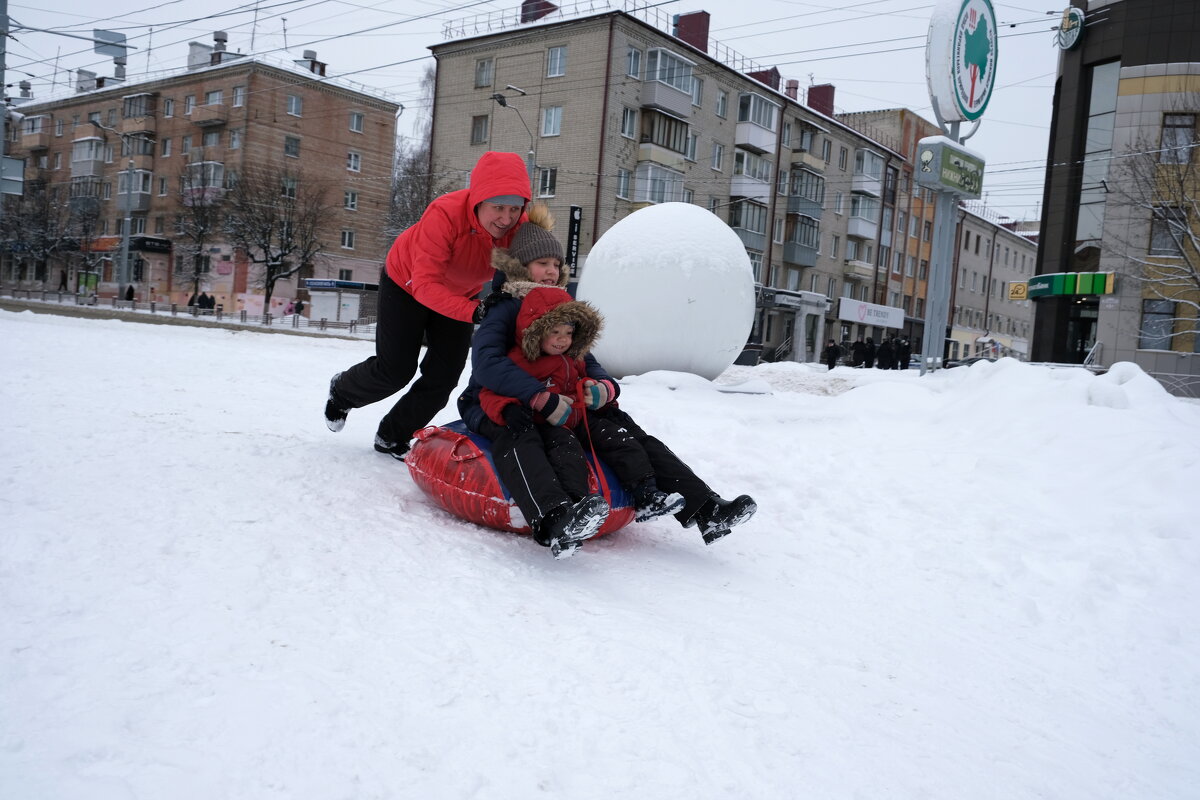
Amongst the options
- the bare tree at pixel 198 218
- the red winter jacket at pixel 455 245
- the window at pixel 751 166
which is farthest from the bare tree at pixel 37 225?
the red winter jacket at pixel 455 245

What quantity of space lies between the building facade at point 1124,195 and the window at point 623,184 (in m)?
15.9

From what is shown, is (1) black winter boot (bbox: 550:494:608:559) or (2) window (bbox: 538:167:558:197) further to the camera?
(2) window (bbox: 538:167:558:197)

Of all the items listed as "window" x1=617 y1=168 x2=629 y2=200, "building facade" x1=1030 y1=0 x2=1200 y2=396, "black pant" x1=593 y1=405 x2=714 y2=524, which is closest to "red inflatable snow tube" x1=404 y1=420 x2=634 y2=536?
"black pant" x1=593 y1=405 x2=714 y2=524

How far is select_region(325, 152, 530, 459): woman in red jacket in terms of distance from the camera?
4371 millimetres

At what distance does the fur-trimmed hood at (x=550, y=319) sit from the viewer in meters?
4.00

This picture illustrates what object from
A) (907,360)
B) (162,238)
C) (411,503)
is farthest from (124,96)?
(411,503)

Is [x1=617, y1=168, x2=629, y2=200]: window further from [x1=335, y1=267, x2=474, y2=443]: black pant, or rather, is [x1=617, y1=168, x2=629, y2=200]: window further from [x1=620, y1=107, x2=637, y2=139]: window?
[x1=335, y1=267, x2=474, y2=443]: black pant

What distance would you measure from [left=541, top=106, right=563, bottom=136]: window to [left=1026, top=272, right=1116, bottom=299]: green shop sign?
1923 cm

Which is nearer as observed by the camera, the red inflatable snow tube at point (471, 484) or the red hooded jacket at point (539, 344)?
the red inflatable snow tube at point (471, 484)

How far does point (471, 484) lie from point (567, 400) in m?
0.59

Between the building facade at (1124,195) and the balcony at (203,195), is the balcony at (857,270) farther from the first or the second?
the balcony at (203,195)

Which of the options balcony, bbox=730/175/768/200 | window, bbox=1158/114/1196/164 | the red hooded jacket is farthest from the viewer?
balcony, bbox=730/175/768/200

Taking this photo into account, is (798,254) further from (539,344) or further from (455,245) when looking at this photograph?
(539,344)

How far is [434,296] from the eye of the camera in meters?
4.38
